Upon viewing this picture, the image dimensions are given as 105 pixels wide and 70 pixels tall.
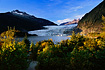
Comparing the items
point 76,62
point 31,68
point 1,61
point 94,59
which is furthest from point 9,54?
point 94,59

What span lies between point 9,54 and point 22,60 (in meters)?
0.56

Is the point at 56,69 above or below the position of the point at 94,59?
below

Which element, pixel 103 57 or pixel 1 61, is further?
pixel 103 57

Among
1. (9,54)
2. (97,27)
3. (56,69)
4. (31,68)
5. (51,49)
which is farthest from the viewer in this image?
(97,27)

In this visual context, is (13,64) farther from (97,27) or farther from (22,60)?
(97,27)

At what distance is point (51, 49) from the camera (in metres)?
4.54

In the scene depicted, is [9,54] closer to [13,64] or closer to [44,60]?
[13,64]

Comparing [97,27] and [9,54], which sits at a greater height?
[97,27]

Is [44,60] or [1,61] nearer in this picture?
[1,61]

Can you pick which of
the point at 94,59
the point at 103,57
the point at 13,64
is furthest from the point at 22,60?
the point at 103,57

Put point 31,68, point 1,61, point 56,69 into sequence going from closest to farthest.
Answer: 1. point 1,61
2. point 56,69
3. point 31,68

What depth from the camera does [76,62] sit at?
3.55 m

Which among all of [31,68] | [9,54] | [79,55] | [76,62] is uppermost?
[9,54]

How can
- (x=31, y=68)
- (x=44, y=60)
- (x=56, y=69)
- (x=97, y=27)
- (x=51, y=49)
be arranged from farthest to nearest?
(x=97, y=27)
(x=51, y=49)
(x=31, y=68)
(x=44, y=60)
(x=56, y=69)
